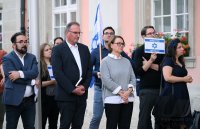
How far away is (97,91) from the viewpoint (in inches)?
307

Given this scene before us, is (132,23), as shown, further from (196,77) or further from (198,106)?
(198,106)

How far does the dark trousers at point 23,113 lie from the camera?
6738 mm

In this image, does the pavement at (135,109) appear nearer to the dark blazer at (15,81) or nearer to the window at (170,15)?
the window at (170,15)

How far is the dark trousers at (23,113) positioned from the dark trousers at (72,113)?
449 millimetres

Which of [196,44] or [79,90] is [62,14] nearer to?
[196,44]

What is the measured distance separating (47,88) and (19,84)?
962mm

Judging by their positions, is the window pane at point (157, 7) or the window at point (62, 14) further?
the window at point (62, 14)

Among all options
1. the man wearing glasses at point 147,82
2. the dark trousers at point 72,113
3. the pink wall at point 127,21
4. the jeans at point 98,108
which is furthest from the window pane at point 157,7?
the dark trousers at point 72,113

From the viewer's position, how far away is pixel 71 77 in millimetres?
6645

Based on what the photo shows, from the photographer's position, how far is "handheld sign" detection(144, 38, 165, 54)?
24.0 ft

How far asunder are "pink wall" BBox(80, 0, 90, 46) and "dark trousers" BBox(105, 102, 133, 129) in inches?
320

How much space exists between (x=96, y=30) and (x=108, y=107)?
6.81ft

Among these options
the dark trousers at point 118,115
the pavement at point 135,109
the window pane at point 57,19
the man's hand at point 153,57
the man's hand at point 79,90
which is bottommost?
the pavement at point 135,109

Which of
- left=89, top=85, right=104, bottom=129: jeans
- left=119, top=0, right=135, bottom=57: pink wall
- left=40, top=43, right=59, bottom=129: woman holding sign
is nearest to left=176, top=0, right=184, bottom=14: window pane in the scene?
left=119, top=0, right=135, bottom=57: pink wall
